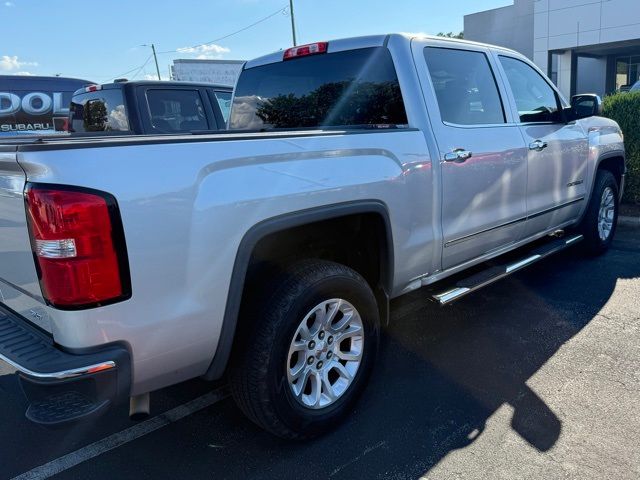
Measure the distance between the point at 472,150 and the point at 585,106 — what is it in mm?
1953

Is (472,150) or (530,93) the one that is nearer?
(472,150)

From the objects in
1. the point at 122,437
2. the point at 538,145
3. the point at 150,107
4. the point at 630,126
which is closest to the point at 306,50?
the point at 538,145

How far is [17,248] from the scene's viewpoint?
2164 mm

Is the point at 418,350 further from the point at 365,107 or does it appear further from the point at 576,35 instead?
the point at 576,35

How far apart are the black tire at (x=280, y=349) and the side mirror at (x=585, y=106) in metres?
3.08

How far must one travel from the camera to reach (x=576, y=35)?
1110 inches

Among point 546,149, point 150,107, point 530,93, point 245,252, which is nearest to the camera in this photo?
point 245,252

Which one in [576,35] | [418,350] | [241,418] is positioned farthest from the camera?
[576,35]

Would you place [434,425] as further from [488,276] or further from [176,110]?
[176,110]

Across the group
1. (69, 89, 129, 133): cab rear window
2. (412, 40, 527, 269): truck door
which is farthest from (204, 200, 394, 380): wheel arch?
(69, 89, 129, 133): cab rear window

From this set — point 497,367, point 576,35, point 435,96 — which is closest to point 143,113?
point 435,96

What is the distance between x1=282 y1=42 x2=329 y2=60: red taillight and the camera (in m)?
3.75

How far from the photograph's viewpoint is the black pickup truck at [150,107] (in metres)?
5.65

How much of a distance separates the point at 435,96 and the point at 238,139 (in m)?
1.62
